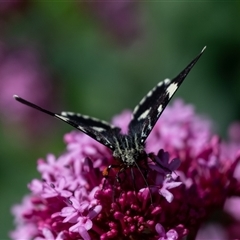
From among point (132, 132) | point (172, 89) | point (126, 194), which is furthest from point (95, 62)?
point (126, 194)

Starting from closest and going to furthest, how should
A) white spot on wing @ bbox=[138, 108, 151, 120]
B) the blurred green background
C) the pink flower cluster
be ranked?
the pink flower cluster → white spot on wing @ bbox=[138, 108, 151, 120] → the blurred green background

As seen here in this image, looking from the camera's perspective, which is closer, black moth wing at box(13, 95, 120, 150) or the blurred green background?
black moth wing at box(13, 95, 120, 150)

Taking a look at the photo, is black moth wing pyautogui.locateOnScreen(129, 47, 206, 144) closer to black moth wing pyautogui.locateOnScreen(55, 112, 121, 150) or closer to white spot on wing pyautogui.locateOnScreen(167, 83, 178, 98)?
white spot on wing pyautogui.locateOnScreen(167, 83, 178, 98)

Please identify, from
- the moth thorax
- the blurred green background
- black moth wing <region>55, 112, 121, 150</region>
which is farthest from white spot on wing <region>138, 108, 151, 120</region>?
the blurred green background

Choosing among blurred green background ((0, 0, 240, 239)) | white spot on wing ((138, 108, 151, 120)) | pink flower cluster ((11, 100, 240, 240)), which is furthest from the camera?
blurred green background ((0, 0, 240, 239))

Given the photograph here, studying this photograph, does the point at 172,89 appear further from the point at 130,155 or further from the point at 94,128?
the point at 94,128

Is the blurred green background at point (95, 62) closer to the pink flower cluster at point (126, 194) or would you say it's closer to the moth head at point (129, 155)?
the pink flower cluster at point (126, 194)

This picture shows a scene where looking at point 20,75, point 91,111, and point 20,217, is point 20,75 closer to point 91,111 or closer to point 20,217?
point 91,111
